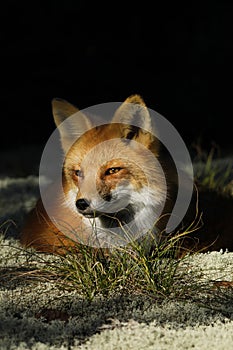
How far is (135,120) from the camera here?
4621mm

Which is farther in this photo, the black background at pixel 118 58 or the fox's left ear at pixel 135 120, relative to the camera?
the black background at pixel 118 58

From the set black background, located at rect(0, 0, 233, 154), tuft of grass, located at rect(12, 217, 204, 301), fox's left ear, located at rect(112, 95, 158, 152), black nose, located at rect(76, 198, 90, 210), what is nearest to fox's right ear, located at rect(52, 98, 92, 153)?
fox's left ear, located at rect(112, 95, 158, 152)

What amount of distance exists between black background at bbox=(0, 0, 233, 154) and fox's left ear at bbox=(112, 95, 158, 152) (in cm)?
793

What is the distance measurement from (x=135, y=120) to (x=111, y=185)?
567 millimetres

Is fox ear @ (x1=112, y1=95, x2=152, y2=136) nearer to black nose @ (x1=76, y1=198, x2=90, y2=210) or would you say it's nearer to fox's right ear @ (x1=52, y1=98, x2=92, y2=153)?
fox's right ear @ (x1=52, y1=98, x2=92, y2=153)

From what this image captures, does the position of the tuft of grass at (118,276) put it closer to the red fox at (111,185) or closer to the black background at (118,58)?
the red fox at (111,185)

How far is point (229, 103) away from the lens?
12672mm

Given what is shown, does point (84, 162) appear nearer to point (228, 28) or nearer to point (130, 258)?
point (130, 258)

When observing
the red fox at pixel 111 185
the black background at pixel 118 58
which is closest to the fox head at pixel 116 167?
the red fox at pixel 111 185

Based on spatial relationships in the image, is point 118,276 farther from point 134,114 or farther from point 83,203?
point 134,114

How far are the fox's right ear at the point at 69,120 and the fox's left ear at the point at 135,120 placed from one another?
264 mm

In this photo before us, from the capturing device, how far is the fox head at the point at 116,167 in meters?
4.43

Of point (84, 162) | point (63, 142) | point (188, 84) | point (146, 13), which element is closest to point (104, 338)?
point (84, 162)

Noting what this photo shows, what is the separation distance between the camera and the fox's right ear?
189 inches
